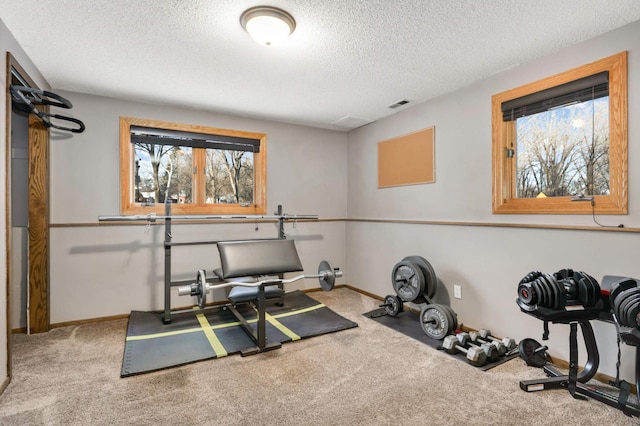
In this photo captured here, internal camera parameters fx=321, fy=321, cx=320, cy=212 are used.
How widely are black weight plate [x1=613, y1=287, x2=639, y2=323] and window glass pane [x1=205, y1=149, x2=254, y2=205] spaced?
12.2 ft

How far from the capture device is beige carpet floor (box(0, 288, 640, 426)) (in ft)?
6.15

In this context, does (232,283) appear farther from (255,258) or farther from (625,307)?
(625,307)

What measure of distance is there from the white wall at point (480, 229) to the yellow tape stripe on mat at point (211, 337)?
7.31 feet

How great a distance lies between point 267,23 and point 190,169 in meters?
2.41

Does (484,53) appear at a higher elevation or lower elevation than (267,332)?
higher

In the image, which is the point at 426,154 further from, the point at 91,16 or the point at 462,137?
the point at 91,16

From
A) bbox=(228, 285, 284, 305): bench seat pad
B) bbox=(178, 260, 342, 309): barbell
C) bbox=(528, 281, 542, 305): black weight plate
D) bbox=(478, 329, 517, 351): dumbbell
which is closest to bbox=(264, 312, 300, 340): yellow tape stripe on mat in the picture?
bbox=(228, 285, 284, 305): bench seat pad

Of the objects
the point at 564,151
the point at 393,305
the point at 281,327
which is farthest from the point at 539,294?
the point at 281,327

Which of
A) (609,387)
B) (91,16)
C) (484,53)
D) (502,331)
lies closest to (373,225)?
(502,331)

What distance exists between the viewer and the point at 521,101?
2.79 m

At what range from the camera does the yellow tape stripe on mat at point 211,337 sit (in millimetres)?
2709

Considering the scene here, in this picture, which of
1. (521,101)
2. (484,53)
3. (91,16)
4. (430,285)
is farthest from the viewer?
(430,285)

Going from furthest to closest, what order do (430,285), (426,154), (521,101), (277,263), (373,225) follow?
(373,225)
(426,154)
(430,285)
(277,263)
(521,101)

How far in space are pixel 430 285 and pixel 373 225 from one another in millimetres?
1352
